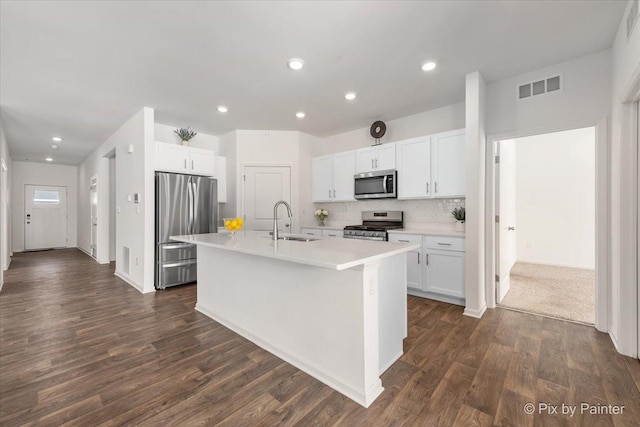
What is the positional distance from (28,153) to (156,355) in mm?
7970

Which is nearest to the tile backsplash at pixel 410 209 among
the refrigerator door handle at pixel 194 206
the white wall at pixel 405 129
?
the white wall at pixel 405 129

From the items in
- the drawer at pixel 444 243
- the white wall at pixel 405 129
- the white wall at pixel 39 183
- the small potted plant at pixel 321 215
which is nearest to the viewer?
the drawer at pixel 444 243

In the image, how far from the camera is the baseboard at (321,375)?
5.59 ft

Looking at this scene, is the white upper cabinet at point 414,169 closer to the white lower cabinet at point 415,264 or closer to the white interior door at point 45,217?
the white lower cabinet at point 415,264

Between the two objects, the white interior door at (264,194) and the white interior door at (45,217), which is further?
the white interior door at (45,217)

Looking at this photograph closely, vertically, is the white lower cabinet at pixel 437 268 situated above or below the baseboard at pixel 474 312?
above

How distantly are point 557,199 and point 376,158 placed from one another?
3858 millimetres

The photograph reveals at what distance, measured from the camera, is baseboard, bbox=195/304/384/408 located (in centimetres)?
170

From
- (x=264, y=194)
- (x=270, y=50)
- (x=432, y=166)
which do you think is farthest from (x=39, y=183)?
(x=432, y=166)

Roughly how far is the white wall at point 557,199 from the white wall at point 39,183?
12.2 meters

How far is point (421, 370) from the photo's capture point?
2029mm

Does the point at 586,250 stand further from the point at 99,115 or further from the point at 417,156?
the point at 99,115

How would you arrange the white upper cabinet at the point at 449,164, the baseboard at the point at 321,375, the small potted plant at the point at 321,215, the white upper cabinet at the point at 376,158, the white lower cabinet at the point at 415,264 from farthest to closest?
the small potted plant at the point at 321,215, the white upper cabinet at the point at 376,158, the white lower cabinet at the point at 415,264, the white upper cabinet at the point at 449,164, the baseboard at the point at 321,375

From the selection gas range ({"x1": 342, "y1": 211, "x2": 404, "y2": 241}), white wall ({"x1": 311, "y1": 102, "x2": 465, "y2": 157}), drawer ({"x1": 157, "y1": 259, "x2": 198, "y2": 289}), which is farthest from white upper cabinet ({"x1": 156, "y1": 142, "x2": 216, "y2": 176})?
gas range ({"x1": 342, "y1": 211, "x2": 404, "y2": 241})
